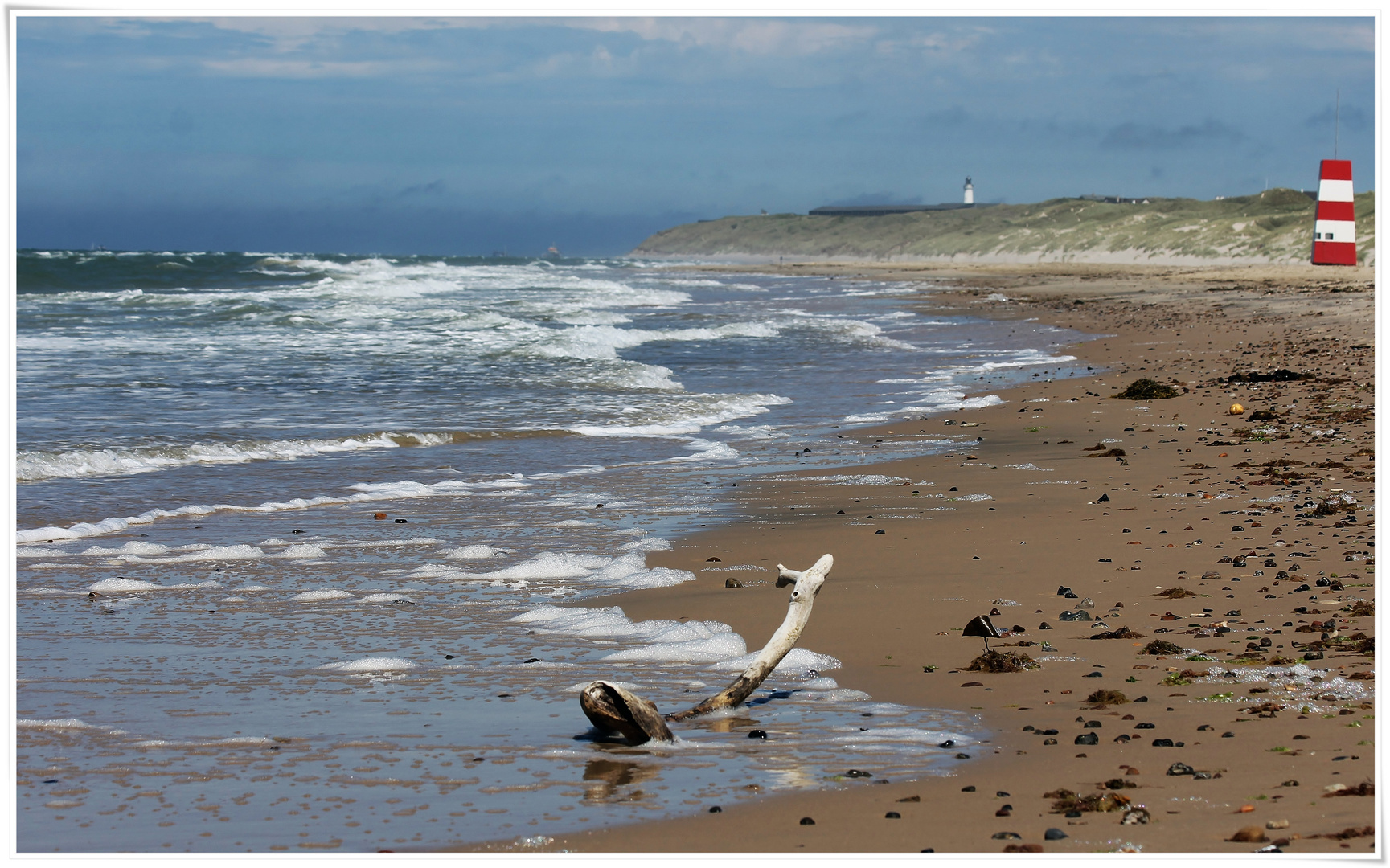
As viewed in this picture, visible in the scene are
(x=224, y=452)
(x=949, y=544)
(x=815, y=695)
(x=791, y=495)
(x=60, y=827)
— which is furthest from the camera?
(x=224, y=452)

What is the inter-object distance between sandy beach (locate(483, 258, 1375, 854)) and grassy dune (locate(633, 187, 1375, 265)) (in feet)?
66.6

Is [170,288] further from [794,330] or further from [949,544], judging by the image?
[949,544]

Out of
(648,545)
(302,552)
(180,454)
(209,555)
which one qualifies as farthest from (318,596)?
(180,454)

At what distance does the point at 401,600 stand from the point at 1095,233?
9964 centimetres

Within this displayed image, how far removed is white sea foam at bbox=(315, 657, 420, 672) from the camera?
5.52 metres

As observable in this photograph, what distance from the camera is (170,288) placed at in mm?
51875

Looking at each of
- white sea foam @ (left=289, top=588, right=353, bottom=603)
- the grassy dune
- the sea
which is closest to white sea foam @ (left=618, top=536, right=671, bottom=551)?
the sea

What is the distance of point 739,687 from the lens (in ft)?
15.9

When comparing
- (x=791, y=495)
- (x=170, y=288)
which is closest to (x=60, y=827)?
(x=791, y=495)

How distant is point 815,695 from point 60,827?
110 inches

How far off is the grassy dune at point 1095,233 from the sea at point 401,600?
68.2 ft

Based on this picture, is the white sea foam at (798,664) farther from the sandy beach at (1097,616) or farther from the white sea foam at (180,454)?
the white sea foam at (180,454)

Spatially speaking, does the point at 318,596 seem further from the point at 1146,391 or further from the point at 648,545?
the point at 1146,391

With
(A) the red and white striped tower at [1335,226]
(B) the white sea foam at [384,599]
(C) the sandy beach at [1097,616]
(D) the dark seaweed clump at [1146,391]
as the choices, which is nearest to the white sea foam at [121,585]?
(B) the white sea foam at [384,599]
